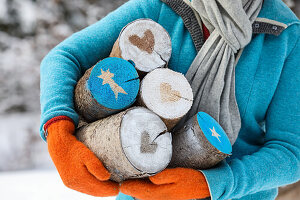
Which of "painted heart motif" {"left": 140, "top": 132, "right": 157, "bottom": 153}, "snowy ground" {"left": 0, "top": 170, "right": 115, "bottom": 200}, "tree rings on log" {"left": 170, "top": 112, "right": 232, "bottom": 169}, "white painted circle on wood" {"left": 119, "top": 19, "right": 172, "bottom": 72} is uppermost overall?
"white painted circle on wood" {"left": 119, "top": 19, "right": 172, "bottom": 72}

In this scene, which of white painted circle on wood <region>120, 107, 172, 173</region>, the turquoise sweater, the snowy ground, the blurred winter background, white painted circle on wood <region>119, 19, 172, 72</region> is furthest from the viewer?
the blurred winter background

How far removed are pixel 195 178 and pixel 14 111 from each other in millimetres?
2039

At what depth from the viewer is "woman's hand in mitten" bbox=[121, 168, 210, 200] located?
0.62 meters

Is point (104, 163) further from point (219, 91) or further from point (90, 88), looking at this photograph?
point (219, 91)

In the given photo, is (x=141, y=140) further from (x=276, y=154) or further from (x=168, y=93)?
(x=276, y=154)

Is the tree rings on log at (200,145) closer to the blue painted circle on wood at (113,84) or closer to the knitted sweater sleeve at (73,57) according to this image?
the blue painted circle on wood at (113,84)

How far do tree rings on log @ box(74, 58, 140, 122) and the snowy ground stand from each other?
1.12 meters

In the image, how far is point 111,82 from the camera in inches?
24.5

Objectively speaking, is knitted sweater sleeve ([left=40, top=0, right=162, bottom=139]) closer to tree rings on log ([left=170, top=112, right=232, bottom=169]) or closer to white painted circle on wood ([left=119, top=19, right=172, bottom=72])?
white painted circle on wood ([left=119, top=19, right=172, bottom=72])

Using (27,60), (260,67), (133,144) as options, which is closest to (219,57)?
(260,67)

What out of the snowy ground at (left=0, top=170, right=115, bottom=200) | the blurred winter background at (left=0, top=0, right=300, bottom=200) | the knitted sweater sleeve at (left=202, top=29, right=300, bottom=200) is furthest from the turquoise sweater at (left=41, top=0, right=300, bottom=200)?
the blurred winter background at (left=0, top=0, right=300, bottom=200)

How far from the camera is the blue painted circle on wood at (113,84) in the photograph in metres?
0.62

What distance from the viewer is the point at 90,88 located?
2.08 feet

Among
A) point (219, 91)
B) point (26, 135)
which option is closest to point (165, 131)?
point (219, 91)
